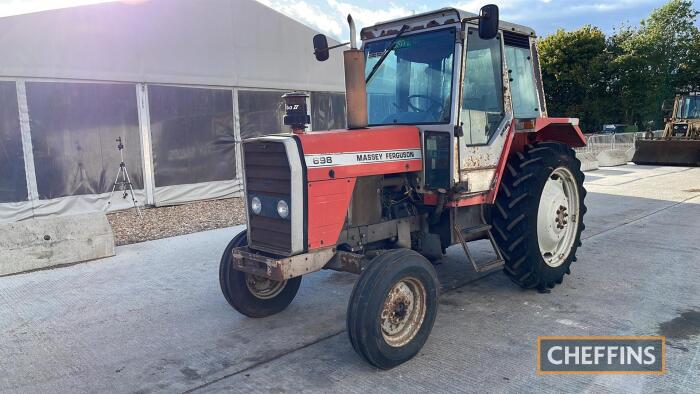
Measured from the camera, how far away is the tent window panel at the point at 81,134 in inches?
333

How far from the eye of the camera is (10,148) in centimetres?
812

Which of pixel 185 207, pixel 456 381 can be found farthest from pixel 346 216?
pixel 185 207

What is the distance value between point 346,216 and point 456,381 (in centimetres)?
136

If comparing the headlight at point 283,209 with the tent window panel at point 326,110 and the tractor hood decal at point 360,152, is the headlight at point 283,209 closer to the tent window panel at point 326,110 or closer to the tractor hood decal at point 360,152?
the tractor hood decal at point 360,152

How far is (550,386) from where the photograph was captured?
311 cm

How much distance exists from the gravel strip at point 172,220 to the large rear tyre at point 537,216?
5118 millimetres

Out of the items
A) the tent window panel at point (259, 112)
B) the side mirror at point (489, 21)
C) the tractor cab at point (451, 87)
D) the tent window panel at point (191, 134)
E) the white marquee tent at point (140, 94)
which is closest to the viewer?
the side mirror at point (489, 21)

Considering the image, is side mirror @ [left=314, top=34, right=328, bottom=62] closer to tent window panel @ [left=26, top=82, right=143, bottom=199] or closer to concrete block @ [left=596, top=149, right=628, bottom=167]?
tent window panel @ [left=26, top=82, right=143, bottom=199]

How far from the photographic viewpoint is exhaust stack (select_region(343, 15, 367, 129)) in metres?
3.87

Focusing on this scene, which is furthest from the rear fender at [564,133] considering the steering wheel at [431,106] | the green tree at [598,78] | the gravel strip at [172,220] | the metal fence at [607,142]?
the green tree at [598,78]

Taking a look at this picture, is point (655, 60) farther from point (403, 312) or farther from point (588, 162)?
point (403, 312)

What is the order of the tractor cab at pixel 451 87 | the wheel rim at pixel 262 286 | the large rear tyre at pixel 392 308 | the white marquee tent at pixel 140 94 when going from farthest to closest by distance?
the white marquee tent at pixel 140 94
the wheel rim at pixel 262 286
the tractor cab at pixel 451 87
the large rear tyre at pixel 392 308

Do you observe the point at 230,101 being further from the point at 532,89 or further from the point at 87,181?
the point at 532,89

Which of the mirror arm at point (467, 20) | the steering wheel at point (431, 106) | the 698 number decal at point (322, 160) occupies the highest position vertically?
the mirror arm at point (467, 20)
